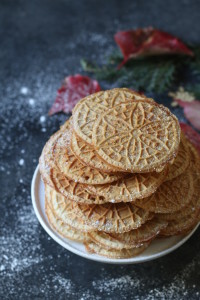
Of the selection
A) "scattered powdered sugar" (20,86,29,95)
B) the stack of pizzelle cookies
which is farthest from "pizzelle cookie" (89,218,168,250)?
"scattered powdered sugar" (20,86,29,95)

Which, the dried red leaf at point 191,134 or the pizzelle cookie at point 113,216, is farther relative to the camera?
the dried red leaf at point 191,134

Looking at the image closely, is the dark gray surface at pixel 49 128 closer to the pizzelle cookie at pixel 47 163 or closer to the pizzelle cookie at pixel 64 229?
the pizzelle cookie at pixel 64 229

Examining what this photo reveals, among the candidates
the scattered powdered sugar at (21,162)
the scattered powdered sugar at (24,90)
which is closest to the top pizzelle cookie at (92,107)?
the scattered powdered sugar at (21,162)

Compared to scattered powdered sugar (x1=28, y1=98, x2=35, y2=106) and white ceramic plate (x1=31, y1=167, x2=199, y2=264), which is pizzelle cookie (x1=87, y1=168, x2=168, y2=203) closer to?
white ceramic plate (x1=31, y1=167, x2=199, y2=264)

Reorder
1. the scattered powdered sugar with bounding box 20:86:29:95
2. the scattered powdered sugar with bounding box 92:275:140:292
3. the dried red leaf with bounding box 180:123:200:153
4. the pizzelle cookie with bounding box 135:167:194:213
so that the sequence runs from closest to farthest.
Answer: the pizzelle cookie with bounding box 135:167:194:213, the scattered powdered sugar with bounding box 92:275:140:292, the dried red leaf with bounding box 180:123:200:153, the scattered powdered sugar with bounding box 20:86:29:95

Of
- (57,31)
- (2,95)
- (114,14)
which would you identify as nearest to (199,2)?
(114,14)

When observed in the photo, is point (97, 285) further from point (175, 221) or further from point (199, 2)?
point (199, 2)

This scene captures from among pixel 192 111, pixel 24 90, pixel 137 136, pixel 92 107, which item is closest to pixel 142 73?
pixel 192 111
